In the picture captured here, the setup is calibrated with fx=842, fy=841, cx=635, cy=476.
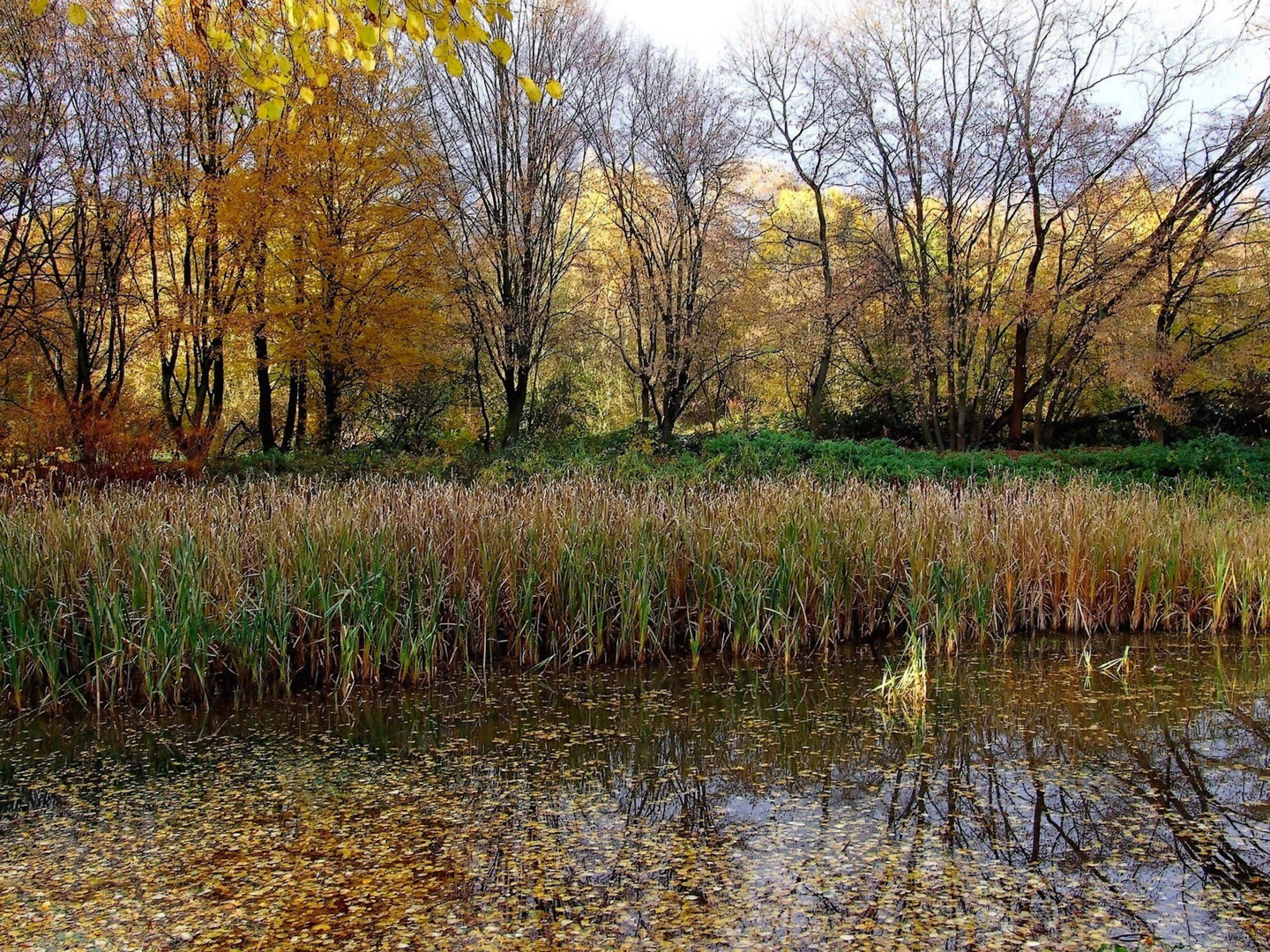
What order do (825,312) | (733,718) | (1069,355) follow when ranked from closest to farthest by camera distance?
(733,718)
(1069,355)
(825,312)

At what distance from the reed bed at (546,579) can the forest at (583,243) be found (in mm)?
5802

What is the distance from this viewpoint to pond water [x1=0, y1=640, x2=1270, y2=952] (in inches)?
79.8

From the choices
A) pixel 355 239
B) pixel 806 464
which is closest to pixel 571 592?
pixel 806 464

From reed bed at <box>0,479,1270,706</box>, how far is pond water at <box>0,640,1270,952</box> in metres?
0.36

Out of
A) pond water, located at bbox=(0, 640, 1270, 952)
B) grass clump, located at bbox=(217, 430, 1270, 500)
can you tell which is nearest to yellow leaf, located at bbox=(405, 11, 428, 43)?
pond water, located at bbox=(0, 640, 1270, 952)

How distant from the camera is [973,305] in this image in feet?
46.2

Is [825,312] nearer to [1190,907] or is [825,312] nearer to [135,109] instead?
[135,109]

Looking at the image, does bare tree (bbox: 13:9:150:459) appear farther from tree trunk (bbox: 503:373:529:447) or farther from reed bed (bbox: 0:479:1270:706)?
reed bed (bbox: 0:479:1270:706)

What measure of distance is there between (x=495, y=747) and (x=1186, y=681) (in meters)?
3.35

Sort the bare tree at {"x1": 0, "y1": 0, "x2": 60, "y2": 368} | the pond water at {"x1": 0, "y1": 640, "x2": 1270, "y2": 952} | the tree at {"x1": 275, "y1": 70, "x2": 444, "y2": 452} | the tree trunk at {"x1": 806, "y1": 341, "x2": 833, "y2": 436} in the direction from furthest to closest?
the tree trunk at {"x1": 806, "y1": 341, "x2": 833, "y2": 436} → the tree at {"x1": 275, "y1": 70, "x2": 444, "y2": 452} → the bare tree at {"x1": 0, "y1": 0, "x2": 60, "y2": 368} → the pond water at {"x1": 0, "y1": 640, "x2": 1270, "y2": 952}

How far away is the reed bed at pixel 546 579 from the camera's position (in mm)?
4117

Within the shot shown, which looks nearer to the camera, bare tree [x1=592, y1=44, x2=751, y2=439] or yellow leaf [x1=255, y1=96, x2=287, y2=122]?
yellow leaf [x1=255, y1=96, x2=287, y2=122]

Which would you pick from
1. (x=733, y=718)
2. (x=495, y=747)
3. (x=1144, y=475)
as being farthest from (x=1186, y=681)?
(x=1144, y=475)

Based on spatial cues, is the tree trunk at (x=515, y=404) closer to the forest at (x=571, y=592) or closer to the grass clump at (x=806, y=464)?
the forest at (x=571, y=592)
